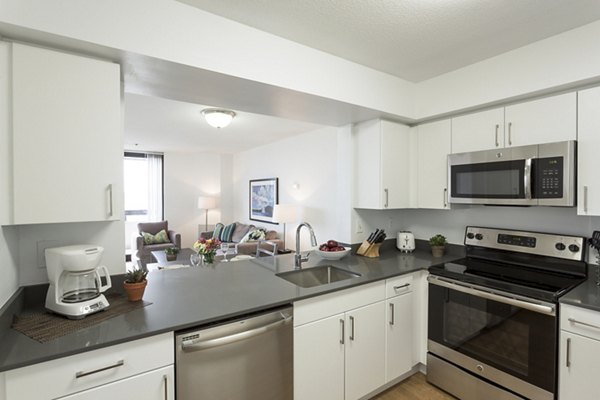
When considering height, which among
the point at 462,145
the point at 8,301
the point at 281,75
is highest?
the point at 281,75

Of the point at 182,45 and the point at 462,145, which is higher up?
the point at 182,45

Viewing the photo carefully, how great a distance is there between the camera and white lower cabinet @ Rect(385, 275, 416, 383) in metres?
2.04

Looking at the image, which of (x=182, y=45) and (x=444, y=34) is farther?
(x=444, y=34)

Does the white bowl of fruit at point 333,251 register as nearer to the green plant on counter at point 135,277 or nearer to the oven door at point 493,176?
the oven door at point 493,176

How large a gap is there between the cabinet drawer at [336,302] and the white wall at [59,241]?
3.33ft

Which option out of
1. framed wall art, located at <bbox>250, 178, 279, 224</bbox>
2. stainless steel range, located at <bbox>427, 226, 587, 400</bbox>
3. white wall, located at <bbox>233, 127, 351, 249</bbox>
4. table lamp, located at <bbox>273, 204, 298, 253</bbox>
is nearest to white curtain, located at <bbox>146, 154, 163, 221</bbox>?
framed wall art, located at <bbox>250, 178, 279, 224</bbox>

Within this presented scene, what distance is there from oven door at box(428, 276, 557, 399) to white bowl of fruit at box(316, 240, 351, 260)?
26.4 inches

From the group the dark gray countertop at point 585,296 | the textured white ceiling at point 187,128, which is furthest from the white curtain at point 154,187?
the dark gray countertop at point 585,296

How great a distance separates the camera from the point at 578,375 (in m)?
1.48

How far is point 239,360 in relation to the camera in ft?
4.61

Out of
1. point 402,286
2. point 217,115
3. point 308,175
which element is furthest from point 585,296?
point 308,175

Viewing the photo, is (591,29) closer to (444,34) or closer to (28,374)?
(444,34)

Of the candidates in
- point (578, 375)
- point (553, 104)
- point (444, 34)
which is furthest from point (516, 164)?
point (578, 375)

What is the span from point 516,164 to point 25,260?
2.82 metres
